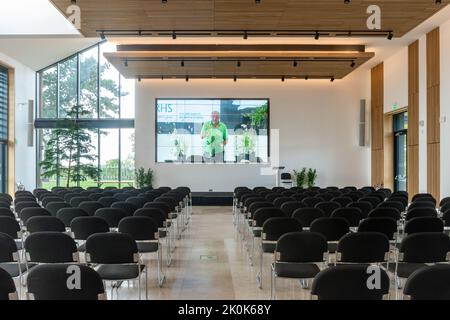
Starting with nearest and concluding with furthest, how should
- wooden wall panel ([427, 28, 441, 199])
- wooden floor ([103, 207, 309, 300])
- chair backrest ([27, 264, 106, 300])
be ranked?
chair backrest ([27, 264, 106, 300]) < wooden floor ([103, 207, 309, 300]) < wooden wall panel ([427, 28, 441, 199])

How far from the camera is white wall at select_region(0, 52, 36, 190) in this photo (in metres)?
16.9

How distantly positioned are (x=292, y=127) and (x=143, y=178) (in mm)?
5939

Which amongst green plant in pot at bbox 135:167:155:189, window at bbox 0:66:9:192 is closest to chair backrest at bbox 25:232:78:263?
window at bbox 0:66:9:192

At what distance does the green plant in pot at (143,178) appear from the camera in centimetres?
1767

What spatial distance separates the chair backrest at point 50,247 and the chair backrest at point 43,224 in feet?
4.19

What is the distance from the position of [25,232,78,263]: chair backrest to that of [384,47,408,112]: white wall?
12738mm

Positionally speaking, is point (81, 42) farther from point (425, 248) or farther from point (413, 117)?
point (425, 248)

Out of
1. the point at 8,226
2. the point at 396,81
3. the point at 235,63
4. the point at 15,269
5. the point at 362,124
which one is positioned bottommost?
the point at 15,269

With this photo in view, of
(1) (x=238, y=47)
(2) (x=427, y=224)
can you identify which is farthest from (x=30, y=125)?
(2) (x=427, y=224)

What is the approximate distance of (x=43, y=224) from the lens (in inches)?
227

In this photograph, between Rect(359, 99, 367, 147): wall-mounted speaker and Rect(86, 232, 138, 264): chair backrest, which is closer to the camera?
Rect(86, 232, 138, 264): chair backrest

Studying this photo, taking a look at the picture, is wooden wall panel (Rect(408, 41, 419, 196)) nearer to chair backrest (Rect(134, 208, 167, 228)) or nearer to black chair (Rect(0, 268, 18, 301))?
chair backrest (Rect(134, 208, 167, 228))

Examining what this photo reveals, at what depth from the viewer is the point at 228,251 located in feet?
26.3
